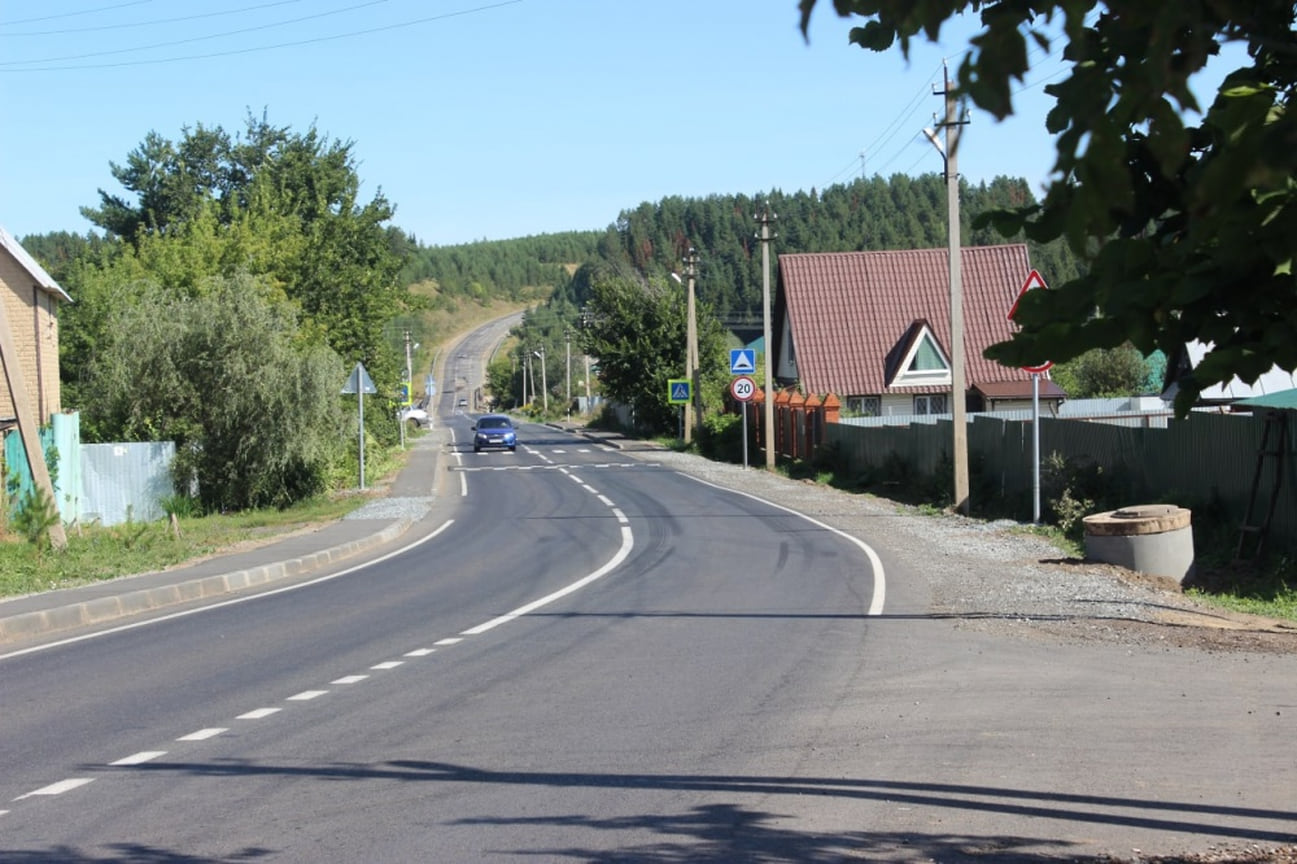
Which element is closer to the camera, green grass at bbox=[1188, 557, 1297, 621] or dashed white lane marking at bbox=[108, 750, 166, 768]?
dashed white lane marking at bbox=[108, 750, 166, 768]

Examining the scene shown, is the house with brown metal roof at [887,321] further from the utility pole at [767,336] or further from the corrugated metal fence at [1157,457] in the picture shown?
the corrugated metal fence at [1157,457]

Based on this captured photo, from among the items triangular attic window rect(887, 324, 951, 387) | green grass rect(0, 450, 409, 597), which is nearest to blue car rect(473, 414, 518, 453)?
triangular attic window rect(887, 324, 951, 387)

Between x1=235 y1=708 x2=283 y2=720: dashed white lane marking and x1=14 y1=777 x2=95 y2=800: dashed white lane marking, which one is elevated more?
x1=14 y1=777 x2=95 y2=800: dashed white lane marking

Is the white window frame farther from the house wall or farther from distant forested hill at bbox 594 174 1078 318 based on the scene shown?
distant forested hill at bbox 594 174 1078 318

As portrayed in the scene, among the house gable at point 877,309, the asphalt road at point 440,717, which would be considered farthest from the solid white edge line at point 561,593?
the house gable at point 877,309

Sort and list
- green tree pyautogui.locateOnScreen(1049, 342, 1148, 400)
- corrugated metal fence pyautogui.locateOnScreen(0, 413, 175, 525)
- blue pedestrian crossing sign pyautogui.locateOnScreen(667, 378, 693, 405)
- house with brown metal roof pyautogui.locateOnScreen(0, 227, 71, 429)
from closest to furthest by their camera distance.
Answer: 1. corrugated metal fence pyautogui.locateOnScreen(0, 413, 175, 525)
2. house with brown metal roof pyautogui.locateOnScreen(0, 227, 71, 429)
3. blue pedestrian crossing sign pyautogui.locateOnScreen(667, 378, 693, 405)
4. green tree pyautogui.locateOnScreen(1049, 342, 1148, 400)

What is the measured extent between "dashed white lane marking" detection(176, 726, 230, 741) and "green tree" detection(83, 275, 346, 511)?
862 inches

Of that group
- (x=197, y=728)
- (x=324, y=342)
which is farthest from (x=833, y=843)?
(x=324, y=342)

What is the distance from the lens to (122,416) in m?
30.9

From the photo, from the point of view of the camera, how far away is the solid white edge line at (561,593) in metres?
12.9

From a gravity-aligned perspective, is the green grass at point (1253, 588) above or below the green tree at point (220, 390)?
below

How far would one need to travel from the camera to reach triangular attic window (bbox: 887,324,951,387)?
51.0 metres

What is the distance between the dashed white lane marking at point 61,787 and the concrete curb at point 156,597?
6.60 meters

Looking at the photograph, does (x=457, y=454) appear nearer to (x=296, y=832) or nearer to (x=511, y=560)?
(x=511, y=560)
